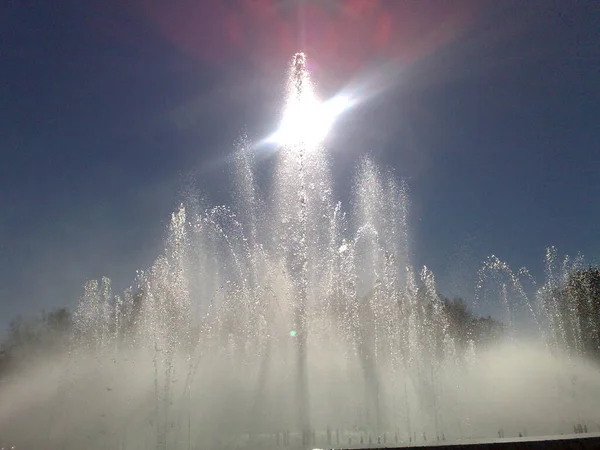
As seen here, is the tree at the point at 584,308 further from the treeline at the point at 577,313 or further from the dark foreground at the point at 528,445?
the dark foreground at the point at 528,445

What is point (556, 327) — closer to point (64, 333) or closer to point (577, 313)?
point (577, 313)

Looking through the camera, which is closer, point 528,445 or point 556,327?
point 528,445

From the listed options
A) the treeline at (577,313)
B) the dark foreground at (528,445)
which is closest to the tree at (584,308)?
the treeline at (577,313)

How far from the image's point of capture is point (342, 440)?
2414 centimetres

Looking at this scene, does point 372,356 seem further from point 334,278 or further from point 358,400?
point 334,278

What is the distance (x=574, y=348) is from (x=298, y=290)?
23.5 m

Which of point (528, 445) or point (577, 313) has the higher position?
point (577, 313)

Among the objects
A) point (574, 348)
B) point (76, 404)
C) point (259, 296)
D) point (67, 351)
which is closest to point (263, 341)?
point (259, 296)

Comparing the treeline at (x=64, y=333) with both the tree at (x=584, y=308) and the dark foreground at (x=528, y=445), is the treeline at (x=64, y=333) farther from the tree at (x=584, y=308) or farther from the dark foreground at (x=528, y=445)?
the dark foreground at (x=528, y=445)

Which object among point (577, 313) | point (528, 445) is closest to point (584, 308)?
point (577, 313)

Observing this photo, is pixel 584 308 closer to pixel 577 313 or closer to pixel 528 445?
pixel 577 313

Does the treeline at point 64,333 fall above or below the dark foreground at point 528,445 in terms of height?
above

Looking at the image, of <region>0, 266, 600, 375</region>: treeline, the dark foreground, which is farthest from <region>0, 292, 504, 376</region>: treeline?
the dark foreground

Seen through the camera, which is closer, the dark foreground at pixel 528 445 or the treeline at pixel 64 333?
the dark foreground at pixel 528 445
